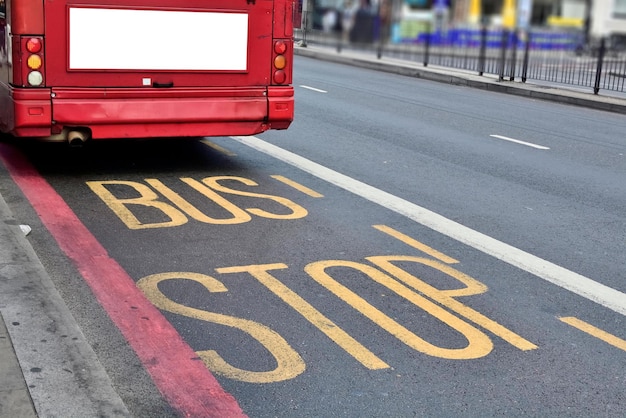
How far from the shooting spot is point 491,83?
21.5 meters

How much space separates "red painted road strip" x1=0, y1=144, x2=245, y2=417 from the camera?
412 centimetres

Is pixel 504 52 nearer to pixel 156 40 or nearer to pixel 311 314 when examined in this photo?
pixel 156 40

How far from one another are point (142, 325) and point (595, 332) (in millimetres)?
2469

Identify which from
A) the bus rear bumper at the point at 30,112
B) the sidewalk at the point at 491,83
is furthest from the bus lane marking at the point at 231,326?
the sidewalk at the point at 491,83

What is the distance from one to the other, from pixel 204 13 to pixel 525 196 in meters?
3.45

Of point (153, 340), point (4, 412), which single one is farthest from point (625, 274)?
point (4, 412)

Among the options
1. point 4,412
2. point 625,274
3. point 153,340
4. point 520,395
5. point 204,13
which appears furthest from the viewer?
point 204,13

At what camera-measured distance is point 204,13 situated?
8586mm

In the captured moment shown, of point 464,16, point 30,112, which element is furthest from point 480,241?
point 464,16

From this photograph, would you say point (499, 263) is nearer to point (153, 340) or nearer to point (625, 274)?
point (625, 274)

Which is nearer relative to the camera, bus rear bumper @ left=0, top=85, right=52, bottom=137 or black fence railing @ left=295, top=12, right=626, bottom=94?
bus rear bumper @ left=0, top=85, right=52, bottom=137

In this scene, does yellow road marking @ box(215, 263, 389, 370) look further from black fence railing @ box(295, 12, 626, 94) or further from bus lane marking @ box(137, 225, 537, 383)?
black fence railing @ box(295, 12, 626, 94)

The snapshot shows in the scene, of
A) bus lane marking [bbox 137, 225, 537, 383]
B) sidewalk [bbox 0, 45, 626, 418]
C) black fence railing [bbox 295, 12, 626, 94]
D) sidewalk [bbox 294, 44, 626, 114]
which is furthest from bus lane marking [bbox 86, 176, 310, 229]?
sidewalk [bbox 294, 44, 626, 114]

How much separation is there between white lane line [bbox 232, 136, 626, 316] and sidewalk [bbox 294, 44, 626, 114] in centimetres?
1012
